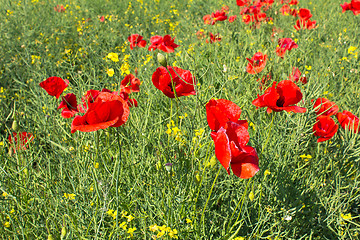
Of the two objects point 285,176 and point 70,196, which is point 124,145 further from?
point 285,176

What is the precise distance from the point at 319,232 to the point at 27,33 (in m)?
3.56

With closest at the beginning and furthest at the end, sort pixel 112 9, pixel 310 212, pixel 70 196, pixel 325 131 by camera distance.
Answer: pixel 70 196 < pixel 325 131 < pixel 310 212 < pixel 112 9

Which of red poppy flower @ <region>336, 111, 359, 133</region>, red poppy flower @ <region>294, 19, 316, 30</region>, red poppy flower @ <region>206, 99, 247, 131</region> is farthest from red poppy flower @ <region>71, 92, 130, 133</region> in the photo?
red poppy flower @ <region>294, 19, 316, 30</region>

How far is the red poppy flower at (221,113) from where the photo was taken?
2.82 feet

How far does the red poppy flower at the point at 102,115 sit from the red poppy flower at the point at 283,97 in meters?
0.49

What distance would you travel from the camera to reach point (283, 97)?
103 centimetres

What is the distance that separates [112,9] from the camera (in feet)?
17.6

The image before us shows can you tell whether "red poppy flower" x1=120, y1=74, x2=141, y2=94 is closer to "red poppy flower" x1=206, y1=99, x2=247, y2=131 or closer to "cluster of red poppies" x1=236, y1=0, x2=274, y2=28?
"red poppy flower" x1=206, y1=99, x2=247, y2=131

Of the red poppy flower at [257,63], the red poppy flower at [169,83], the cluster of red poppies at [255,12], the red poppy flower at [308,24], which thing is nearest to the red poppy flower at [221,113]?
the red poppy flower at [169,83]

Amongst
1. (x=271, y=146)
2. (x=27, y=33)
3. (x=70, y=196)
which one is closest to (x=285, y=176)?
(x=271, y=146)

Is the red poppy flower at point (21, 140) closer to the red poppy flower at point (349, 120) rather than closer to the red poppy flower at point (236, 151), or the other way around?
the red poppy flower at point (236, 151)

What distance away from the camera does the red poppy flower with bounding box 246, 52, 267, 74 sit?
5.83 feet

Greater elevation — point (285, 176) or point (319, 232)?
point (285, 176)

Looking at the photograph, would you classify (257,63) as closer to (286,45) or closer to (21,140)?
(286,45)
